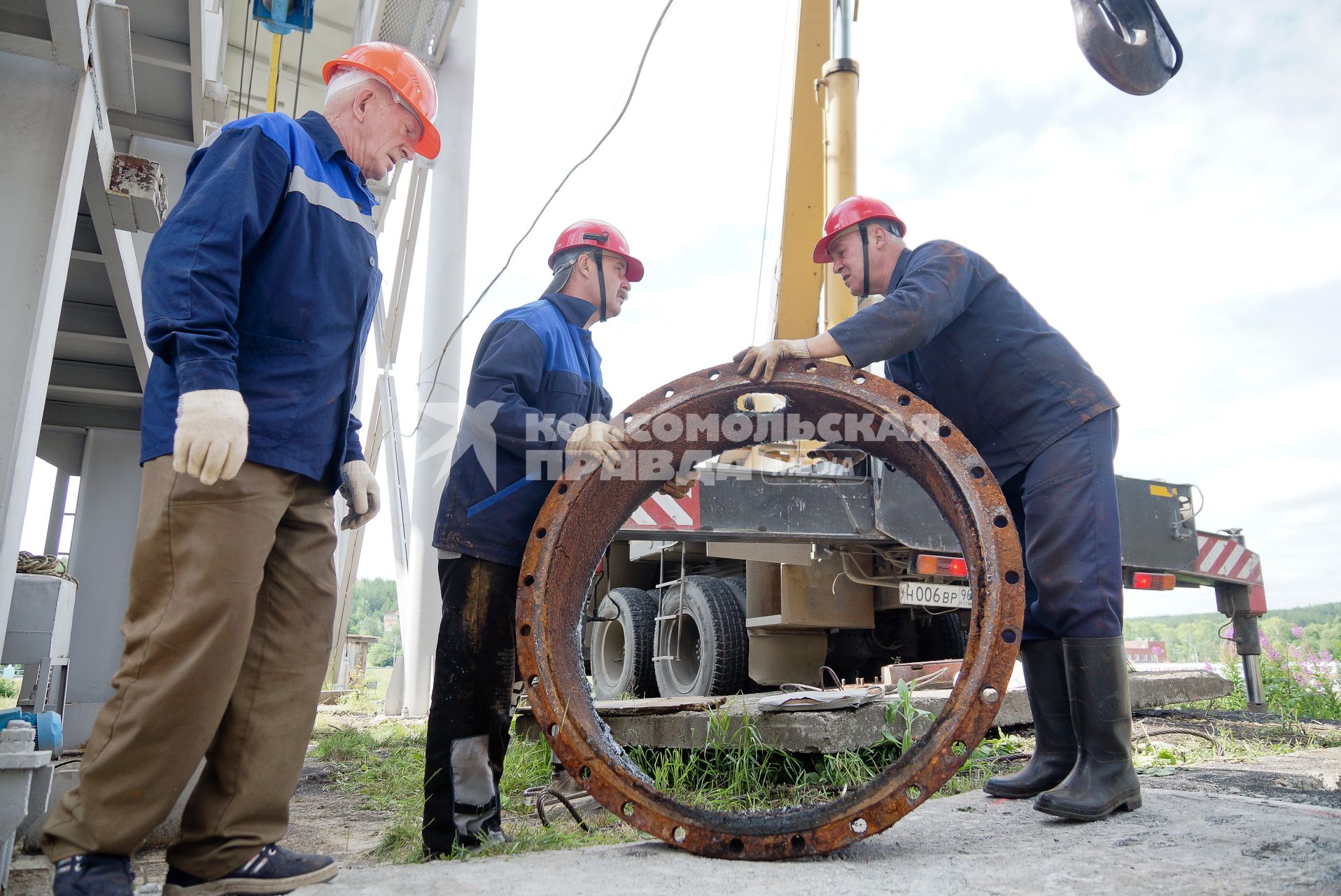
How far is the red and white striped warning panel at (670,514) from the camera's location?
4129 mm

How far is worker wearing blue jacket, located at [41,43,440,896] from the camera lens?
1.49m

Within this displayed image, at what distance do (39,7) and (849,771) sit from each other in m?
3.45

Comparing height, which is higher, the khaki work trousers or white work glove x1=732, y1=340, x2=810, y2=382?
white work glove x1=732, y1=340, x2=810, y2=382

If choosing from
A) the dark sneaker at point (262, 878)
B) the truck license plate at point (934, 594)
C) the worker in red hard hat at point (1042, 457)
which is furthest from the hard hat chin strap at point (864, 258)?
the dark sneaker at point (262, 878)

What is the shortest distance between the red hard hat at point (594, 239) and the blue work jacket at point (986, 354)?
0.86m

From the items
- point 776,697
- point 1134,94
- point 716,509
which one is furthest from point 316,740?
point 1134,94

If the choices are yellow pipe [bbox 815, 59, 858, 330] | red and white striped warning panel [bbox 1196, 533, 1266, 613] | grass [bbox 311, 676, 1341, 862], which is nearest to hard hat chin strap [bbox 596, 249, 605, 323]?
grass [bbox 311, 676, 1341, 862]

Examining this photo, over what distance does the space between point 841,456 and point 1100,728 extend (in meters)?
2.55

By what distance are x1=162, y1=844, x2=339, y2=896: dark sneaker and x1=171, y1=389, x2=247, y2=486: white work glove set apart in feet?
2.33

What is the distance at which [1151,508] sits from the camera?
4.65 m

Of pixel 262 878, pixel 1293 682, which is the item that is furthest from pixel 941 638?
pixel 262 878

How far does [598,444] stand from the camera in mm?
2195

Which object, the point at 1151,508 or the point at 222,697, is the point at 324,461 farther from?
the point at 1151,508

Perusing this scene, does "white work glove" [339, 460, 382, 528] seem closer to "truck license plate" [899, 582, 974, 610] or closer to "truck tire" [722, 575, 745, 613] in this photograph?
"truck license plate" [899, 582, 974, 610]
